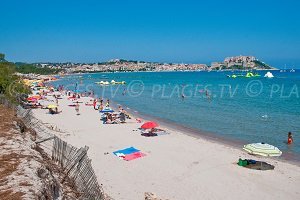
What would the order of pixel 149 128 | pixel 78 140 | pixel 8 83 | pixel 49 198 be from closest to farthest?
pixel 49 198
pixel 78 140
pixel 149 128
pixel 8 83

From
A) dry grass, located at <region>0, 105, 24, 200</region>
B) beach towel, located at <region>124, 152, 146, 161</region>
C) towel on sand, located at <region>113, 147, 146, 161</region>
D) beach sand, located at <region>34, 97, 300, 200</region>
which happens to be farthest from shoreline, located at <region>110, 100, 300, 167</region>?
dry grass, located at <region>0, 105, 24, 200</region>

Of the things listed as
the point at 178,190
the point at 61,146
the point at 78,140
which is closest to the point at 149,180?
the point at 178,190

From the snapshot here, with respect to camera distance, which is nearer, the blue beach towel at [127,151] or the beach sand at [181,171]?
the beach sand at [181,171]

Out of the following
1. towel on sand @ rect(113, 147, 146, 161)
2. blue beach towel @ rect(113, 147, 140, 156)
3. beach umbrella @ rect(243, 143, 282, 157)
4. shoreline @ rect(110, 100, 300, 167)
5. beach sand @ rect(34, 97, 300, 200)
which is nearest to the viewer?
beach sand @ rect(34, 97, 300, 200)

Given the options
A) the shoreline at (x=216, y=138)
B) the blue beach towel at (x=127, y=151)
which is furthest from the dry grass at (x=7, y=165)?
the shoreline at (x=216, y=138)

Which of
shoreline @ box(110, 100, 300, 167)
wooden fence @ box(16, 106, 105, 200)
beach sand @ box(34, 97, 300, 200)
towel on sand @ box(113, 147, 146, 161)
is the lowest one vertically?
shoreline @ box(110, 100, 300, 167)

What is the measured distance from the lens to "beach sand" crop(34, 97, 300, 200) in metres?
13.2

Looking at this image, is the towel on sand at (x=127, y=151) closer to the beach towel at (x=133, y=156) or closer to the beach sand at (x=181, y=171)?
the beach towel at (x=133, y=156)

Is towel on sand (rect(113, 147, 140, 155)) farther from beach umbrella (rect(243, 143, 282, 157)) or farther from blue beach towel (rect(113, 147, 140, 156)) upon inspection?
beach umbrella (rect(243, 143, 282, 157))

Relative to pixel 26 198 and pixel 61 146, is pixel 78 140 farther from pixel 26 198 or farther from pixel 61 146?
pixel 26 198

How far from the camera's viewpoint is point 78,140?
2145 centimetres

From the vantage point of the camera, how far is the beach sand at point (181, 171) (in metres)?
13.2

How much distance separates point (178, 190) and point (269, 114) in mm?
28111

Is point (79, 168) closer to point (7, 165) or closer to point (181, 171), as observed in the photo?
point (7, 165)
